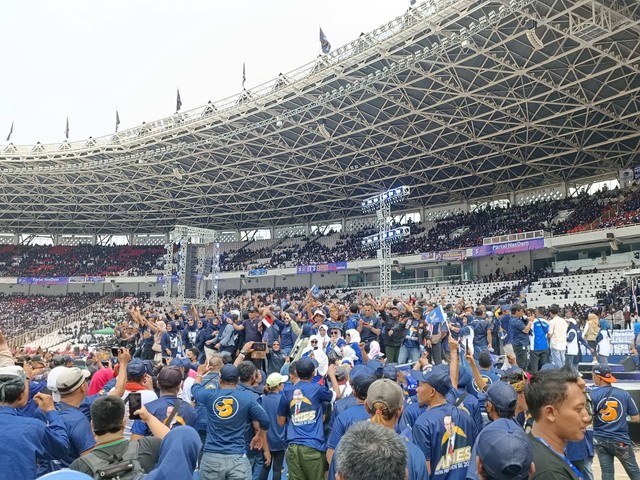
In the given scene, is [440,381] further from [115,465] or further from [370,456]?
[115,465]

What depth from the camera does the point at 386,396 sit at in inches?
133

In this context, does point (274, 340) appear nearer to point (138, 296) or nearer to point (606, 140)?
point (606, 140)

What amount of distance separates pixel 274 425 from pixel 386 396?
2.94m

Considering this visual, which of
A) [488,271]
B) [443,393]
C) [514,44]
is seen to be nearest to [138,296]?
[488,271]

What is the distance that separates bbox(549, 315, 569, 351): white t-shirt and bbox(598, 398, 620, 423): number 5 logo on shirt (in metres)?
5.22

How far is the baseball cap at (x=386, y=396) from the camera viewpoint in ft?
11.0

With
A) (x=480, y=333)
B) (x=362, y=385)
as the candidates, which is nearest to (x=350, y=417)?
(x=362, y=385)

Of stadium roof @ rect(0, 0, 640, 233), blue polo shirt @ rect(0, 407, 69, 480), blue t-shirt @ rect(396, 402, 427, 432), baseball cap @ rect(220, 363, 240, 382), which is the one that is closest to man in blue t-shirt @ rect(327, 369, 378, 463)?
blue t-shirt @ rect(396, 402, 427, 432)

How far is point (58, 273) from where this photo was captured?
55.3 metres

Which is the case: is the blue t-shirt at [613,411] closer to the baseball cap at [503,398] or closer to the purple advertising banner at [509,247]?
the baseball cap at [503,398]

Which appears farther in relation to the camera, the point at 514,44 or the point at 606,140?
the point at 606,140

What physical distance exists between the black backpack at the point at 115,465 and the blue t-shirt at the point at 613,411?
5578 mm

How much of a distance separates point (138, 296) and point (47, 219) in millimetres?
13119

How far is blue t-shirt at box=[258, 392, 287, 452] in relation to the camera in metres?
5.80
